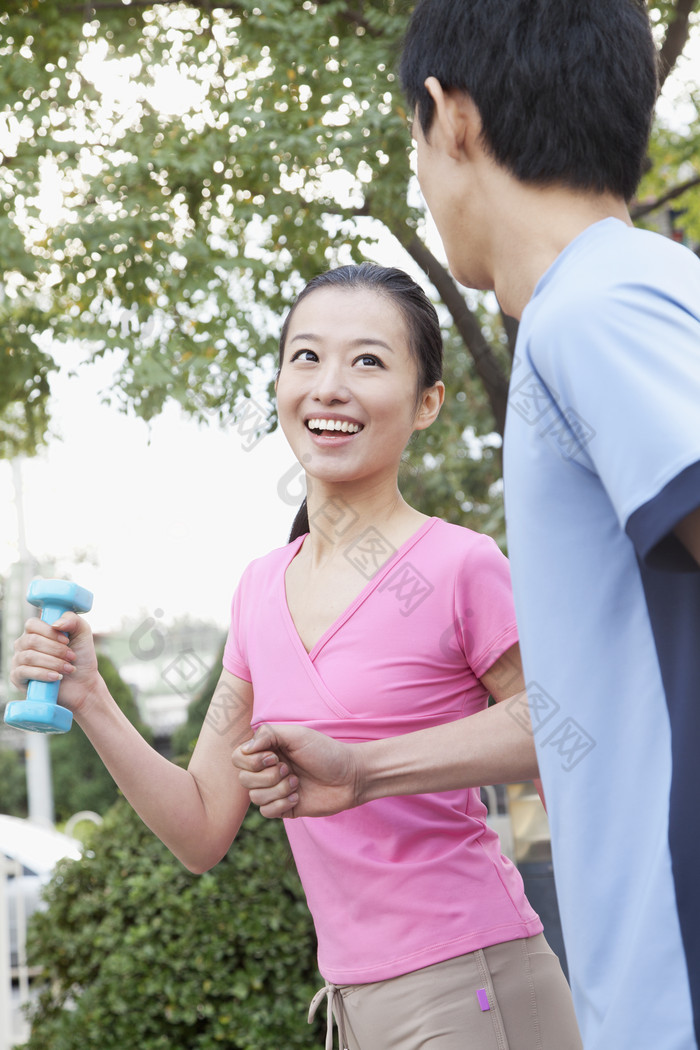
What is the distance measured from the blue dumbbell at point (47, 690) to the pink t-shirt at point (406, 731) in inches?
11.8

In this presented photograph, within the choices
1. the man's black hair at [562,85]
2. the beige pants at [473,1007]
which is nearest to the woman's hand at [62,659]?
the beige pants at [473,1007]

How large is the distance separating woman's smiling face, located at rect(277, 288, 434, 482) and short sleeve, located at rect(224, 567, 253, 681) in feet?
0.89

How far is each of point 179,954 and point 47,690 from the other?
2.81 meters

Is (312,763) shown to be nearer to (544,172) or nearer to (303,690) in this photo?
(303,690)

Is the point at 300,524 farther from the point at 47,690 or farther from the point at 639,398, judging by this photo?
the point at 639,398

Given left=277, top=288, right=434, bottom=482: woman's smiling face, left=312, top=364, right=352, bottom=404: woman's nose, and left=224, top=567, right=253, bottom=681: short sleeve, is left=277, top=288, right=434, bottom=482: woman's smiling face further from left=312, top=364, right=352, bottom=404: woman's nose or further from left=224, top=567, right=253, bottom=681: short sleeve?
left=224, top=567, right=253, bottom=681: short sleeve

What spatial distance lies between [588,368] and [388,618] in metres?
0.71

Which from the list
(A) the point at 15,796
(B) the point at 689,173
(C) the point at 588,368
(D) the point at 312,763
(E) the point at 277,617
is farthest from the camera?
(A) the point at 15,796

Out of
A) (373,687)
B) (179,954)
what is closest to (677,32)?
(373,687)

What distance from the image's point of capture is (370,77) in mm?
4133

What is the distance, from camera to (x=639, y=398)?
776 millimetres

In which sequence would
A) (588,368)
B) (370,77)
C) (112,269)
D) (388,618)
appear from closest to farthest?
(588,368), (388,618), (370,77), (112,269)

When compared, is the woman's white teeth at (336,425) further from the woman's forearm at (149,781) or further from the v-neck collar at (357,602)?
the woman's forearm at (149,781)

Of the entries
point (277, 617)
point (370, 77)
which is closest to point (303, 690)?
point (277, 617)
